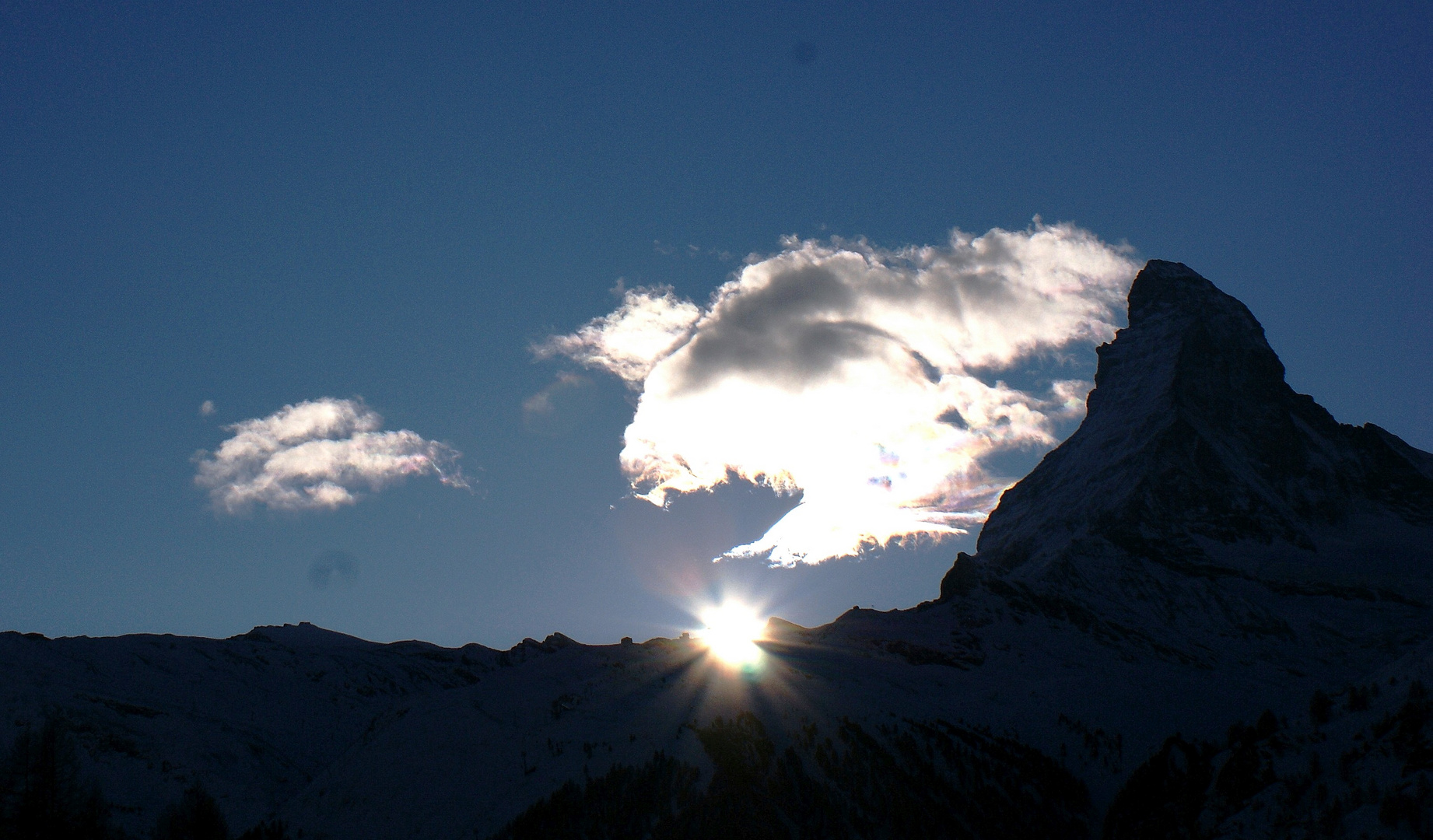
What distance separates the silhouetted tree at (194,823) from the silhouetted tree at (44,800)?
3486 mm

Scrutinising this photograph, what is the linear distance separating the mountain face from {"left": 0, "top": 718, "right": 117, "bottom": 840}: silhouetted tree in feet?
9.22

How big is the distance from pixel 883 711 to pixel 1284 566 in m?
131

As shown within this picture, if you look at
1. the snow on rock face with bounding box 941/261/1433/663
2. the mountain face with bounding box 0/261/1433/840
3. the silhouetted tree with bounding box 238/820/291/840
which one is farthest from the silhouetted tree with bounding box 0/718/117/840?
the snow on rock face with bounding box 941/261/1433/663

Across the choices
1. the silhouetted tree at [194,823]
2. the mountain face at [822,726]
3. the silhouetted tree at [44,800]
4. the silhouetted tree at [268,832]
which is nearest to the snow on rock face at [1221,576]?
the mountain face at [822,726]

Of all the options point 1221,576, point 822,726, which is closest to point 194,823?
point 822,726

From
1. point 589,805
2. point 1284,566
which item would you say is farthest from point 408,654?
point 1284,566

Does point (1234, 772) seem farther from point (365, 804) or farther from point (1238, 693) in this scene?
point (1238, 693)

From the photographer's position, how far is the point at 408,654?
152000mm

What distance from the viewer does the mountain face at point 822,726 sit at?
38.4 meters

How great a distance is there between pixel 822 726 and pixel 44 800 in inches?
1816

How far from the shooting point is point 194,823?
60000mm

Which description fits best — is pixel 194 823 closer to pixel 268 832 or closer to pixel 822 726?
pixel 268 832

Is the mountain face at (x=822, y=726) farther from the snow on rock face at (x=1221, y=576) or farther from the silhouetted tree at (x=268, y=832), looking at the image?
the silhouetted tree at (x=268, y=832)

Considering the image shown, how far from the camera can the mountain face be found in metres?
38.4
